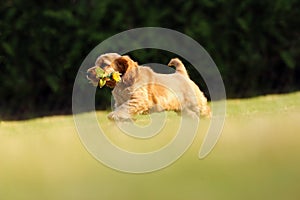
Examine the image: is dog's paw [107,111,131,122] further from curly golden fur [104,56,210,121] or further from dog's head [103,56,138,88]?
dog's head [103,56,138,88]

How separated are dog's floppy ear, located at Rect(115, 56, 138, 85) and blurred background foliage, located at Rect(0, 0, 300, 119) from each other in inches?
125

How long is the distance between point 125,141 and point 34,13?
3.99 meters

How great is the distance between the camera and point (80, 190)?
3029 mm

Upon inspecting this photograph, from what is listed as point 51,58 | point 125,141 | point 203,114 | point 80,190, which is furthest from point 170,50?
point 80,190

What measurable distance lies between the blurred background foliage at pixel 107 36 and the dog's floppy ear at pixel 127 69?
3166 millimetres

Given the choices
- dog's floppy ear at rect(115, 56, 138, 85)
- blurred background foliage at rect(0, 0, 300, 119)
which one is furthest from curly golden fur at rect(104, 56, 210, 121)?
blurred background foliage at rect(0, 0, 300, 119)

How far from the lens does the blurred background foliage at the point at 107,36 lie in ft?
25.0

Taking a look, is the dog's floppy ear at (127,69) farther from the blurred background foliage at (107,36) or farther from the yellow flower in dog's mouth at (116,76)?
the blurred background foliage at (107,36)

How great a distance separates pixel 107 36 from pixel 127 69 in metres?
3.29

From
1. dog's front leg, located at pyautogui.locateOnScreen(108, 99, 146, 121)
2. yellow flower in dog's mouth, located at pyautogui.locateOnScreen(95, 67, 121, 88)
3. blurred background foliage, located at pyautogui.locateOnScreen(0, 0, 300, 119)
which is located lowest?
dog's front leg, located at pyautogui.locateOnScreen(108, 99, 146, 121)

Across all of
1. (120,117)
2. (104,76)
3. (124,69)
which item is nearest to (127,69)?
(124,69)

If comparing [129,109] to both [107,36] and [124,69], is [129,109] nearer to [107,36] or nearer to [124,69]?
[124,69]

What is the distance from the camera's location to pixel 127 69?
439 cm

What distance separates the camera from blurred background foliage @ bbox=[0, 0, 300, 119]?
7625 mm
